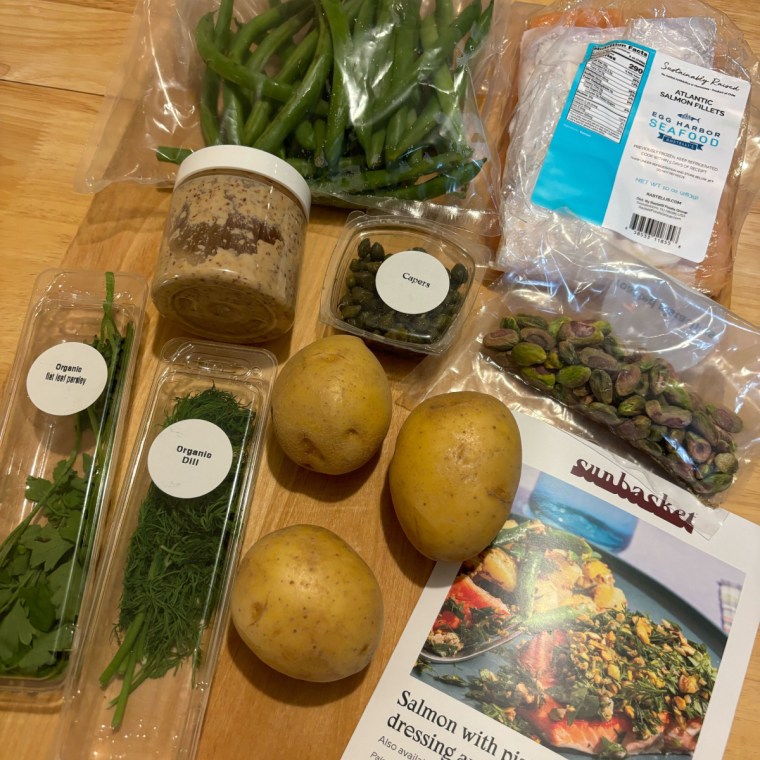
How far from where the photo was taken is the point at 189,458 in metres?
0.75

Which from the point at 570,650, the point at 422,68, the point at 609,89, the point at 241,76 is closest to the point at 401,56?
the point at 422,68

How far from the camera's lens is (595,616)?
30.4 inches

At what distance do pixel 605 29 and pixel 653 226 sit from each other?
0.36 meters

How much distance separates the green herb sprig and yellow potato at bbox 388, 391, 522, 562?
400 mm

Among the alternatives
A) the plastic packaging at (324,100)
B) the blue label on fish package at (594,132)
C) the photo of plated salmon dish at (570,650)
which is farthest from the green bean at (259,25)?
the photo of plated salmon dish at (570,650)

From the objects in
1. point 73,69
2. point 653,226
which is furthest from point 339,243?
point 73,69

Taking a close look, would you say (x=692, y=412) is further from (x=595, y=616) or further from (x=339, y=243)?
(x=339, y=243)

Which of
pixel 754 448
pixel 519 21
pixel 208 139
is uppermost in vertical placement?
pixel 519 21

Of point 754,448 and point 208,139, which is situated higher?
point 208,139

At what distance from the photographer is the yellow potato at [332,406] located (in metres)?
0.71

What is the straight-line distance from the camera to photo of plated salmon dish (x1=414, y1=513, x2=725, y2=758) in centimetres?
72

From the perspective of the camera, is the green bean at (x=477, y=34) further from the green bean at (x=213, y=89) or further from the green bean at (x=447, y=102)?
the green bean at (x=213, y=89)

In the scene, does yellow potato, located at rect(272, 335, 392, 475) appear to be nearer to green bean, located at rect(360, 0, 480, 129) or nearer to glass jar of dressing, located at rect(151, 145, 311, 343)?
glass jar of dressing, located at rect(151, 145, 311, 343)

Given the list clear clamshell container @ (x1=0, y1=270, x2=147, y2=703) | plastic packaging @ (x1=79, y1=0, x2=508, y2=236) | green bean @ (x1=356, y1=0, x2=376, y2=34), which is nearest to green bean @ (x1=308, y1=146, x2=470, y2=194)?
plastic packaging @ (x1=79, y1=0, x2=508, y2=236)
